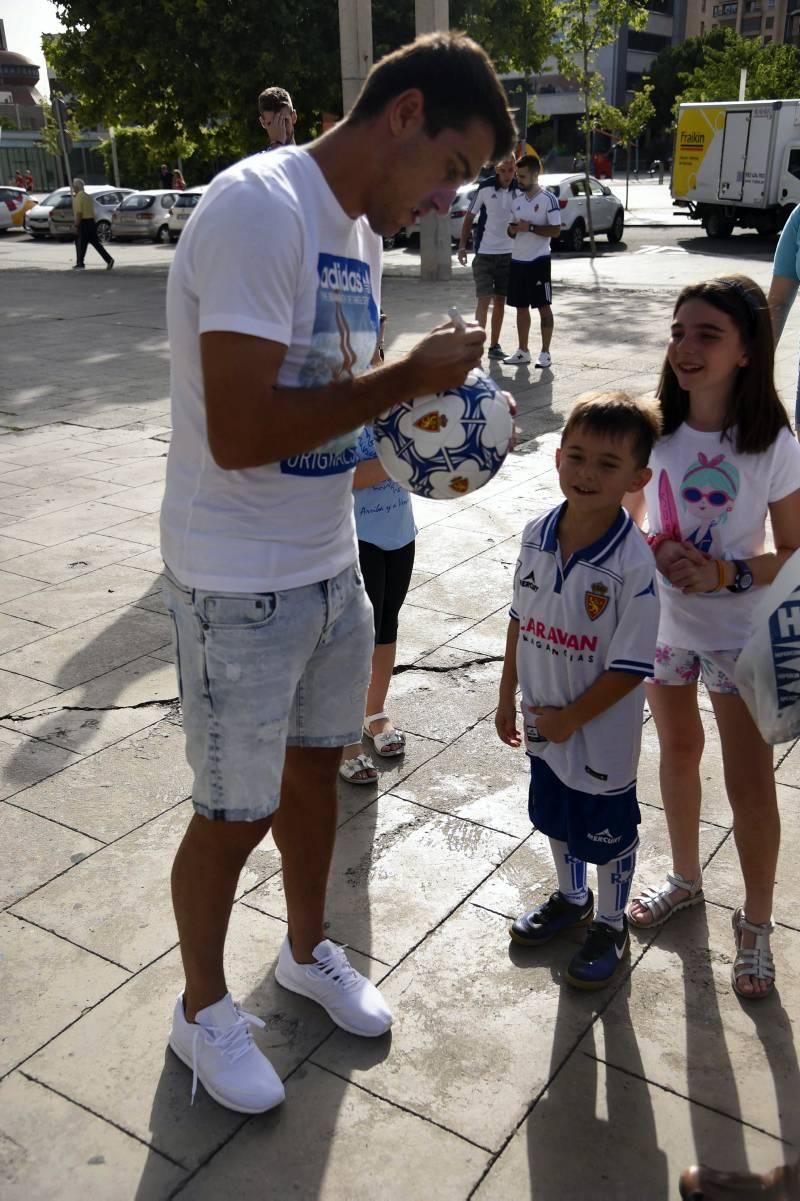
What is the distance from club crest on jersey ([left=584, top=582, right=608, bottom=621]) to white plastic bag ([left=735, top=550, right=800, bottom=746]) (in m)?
0.39

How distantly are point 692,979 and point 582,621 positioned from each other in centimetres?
97

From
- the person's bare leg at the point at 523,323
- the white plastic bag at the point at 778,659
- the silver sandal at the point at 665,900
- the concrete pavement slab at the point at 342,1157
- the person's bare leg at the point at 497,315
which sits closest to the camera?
the white plastic bag at the point at 778,659

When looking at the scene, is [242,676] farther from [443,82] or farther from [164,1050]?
[443,82]

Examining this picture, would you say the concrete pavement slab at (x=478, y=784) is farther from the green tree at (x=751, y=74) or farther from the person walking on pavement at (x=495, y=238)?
the green tree at (x=751, y=74)

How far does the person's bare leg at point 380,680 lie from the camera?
3652mm

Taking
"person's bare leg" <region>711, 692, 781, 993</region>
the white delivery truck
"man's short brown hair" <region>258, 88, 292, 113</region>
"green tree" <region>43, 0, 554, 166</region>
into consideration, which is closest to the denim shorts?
"person's bare leg" <region>711, 692, 781, 993</region>

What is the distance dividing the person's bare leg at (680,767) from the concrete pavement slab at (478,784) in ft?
1.80

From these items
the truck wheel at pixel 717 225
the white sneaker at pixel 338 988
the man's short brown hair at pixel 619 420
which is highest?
the man's short brown hair at pixel 619 420

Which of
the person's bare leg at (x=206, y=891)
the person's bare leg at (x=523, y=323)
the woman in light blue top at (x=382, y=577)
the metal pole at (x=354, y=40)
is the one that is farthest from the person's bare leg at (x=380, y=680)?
the metal pole at (x=354, y=40)

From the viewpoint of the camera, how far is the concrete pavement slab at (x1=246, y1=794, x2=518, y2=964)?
9.36 ft

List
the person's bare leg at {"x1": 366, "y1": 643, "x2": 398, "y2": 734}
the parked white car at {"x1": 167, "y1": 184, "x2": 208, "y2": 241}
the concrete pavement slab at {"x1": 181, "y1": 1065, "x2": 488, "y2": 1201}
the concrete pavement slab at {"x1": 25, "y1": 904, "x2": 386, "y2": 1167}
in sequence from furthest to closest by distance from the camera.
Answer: the parked white car at {"x1": 167, "y1": 184, "x2": 208, "y2": 241}, the person's bare leg at {"x1": 366, "y1": 643, "x2": 398, "y2": 734}, the concrete pavement slab at {"x1": 25, "y1": 904, "x2": 386, "y2": 1167}, the concrete pavement slab at {"x1": 181, "y1": 1065, "x2": 488, "y2": 1201}

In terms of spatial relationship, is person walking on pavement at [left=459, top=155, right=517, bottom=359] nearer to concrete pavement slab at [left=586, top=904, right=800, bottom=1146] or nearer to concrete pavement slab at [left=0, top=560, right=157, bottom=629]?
concrete pavement slab at [left=0, top=560, right=157, bottom=629]

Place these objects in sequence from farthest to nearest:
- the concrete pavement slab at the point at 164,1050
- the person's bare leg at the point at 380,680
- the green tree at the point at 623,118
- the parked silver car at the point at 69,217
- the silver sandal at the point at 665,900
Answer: the parked silver car at the point at 69,217, the green tree at the point at 623,118, the person's bare leg at the point at 380,680, the silver sandal at the point at 665,900, the concrete pavement slab at the point at 164,1050

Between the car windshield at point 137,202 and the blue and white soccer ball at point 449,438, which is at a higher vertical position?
the blue and white soccer ball at point 449,438
